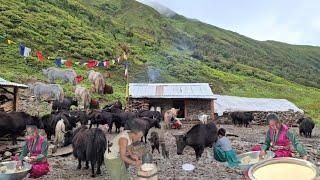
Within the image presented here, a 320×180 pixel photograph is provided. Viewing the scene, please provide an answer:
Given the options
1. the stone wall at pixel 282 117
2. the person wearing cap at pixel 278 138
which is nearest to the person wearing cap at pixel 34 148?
the person wearing cap at pixel 278 138

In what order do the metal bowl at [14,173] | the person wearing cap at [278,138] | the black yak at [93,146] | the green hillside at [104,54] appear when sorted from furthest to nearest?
the green hillside at [104,54], the black yak at [93,146], the metal bowl at [14,173], the person wearing cap at [278,138]

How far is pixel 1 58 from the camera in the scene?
40.3 meters

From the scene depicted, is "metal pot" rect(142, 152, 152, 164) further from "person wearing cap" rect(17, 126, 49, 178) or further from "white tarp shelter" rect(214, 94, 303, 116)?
"white tarp shelter" rect(214, 94, 303, 116)

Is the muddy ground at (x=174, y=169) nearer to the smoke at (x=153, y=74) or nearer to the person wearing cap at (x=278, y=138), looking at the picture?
the person wearing cap at (x=278, y=138)

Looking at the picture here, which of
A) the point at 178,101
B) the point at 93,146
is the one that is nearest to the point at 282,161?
the point at 93,146

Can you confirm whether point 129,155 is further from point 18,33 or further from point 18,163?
point 18,33

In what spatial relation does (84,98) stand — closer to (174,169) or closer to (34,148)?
(174,169)

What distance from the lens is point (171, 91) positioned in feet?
101

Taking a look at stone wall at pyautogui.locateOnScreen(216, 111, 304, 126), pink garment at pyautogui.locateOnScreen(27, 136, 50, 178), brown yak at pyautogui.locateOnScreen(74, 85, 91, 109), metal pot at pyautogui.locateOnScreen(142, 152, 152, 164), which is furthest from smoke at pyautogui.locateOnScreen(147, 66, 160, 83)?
metal pot at pyautogui.locateOnScreen(142, 152, 152, 164)

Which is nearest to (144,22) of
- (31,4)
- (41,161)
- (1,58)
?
(31,4)

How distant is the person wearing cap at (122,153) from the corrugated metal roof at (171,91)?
70.7 ft

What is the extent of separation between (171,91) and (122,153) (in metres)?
23.7

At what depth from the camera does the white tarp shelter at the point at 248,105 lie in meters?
32.0

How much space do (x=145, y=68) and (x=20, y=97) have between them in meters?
23.1
